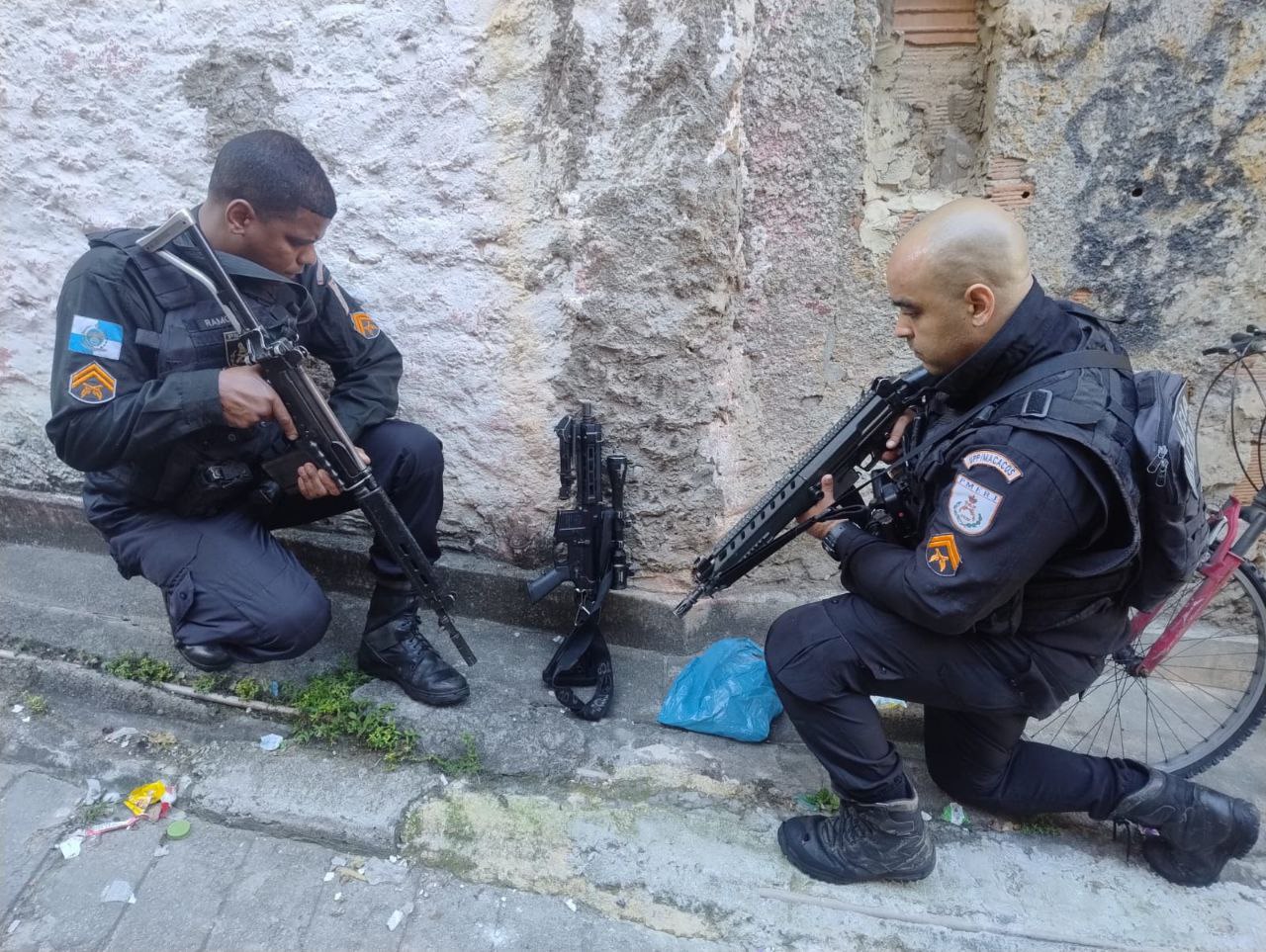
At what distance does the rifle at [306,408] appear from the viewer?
1.99 metres

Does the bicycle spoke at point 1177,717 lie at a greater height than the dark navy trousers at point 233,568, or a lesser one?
lesser

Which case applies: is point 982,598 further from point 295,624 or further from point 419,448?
point 295,624

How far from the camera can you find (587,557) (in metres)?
2.52

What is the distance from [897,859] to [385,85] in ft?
8.82

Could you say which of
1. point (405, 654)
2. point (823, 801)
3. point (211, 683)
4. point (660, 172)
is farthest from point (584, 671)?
point (660, 172)

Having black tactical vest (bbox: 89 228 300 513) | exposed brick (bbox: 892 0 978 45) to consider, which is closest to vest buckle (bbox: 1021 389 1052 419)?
exposed brick (bbox: 892 0 978 45)

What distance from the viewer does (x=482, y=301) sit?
2.63 m

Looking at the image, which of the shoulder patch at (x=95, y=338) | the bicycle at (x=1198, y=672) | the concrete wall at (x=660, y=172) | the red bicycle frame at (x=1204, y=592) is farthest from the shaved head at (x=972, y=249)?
the shoulder patch at (x=95, y=338)

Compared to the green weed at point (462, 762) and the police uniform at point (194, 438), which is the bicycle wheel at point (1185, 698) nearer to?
the green weed at point (462, 762)

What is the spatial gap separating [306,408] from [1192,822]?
2.56 metres

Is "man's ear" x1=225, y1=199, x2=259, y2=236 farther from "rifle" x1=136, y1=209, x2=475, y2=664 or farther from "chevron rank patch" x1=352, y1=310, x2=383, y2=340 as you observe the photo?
"chevron rank patch" x1=352, y1=310, x2=383, y2=340

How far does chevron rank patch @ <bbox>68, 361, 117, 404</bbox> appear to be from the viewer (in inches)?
79.0

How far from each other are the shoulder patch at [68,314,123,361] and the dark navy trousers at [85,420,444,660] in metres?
0.49

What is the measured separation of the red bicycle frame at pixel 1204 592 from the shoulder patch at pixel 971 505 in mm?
1050
